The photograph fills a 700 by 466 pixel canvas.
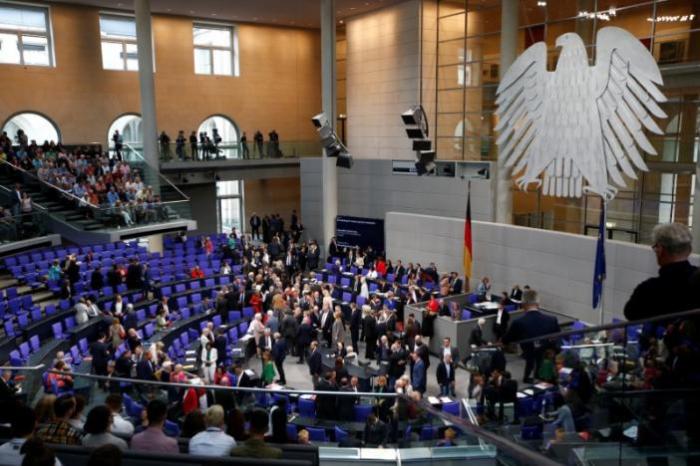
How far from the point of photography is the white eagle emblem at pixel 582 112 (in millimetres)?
14164

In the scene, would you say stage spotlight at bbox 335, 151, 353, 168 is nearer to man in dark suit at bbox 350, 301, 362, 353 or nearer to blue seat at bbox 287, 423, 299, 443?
man in dark suit at bbox 350, 301, 362, 353

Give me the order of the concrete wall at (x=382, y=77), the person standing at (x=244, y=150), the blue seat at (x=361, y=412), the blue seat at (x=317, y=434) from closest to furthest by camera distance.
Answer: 1. the blue seat at (x=361, y=412)
2. the blue seat at (x=317, y=434)
3. the concrete wall at (x=382, y=77)
4. the person standing at (x=244, y=150)

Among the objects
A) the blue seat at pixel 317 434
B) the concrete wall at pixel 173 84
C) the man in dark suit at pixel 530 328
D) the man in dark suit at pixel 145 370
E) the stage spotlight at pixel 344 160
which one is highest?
the concrete wall at pixel 173 84

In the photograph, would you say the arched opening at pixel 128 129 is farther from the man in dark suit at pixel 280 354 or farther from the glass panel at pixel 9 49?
the man in dark suit at pixel 280 354

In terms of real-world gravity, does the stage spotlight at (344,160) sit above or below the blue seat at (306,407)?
above

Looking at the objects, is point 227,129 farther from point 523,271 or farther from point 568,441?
point 568,441

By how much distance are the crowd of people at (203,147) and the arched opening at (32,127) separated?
2553 mm

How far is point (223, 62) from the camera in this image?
103 feet

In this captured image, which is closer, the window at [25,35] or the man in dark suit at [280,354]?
the man in dark suit at [280,354]

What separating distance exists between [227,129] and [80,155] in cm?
984

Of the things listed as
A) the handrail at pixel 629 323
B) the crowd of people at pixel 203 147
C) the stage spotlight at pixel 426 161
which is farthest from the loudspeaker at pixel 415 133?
the handrail at pixel 629 323

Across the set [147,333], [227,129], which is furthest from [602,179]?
[227,129]

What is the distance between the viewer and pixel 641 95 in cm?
1416

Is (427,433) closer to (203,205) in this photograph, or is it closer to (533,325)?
(533,325)
